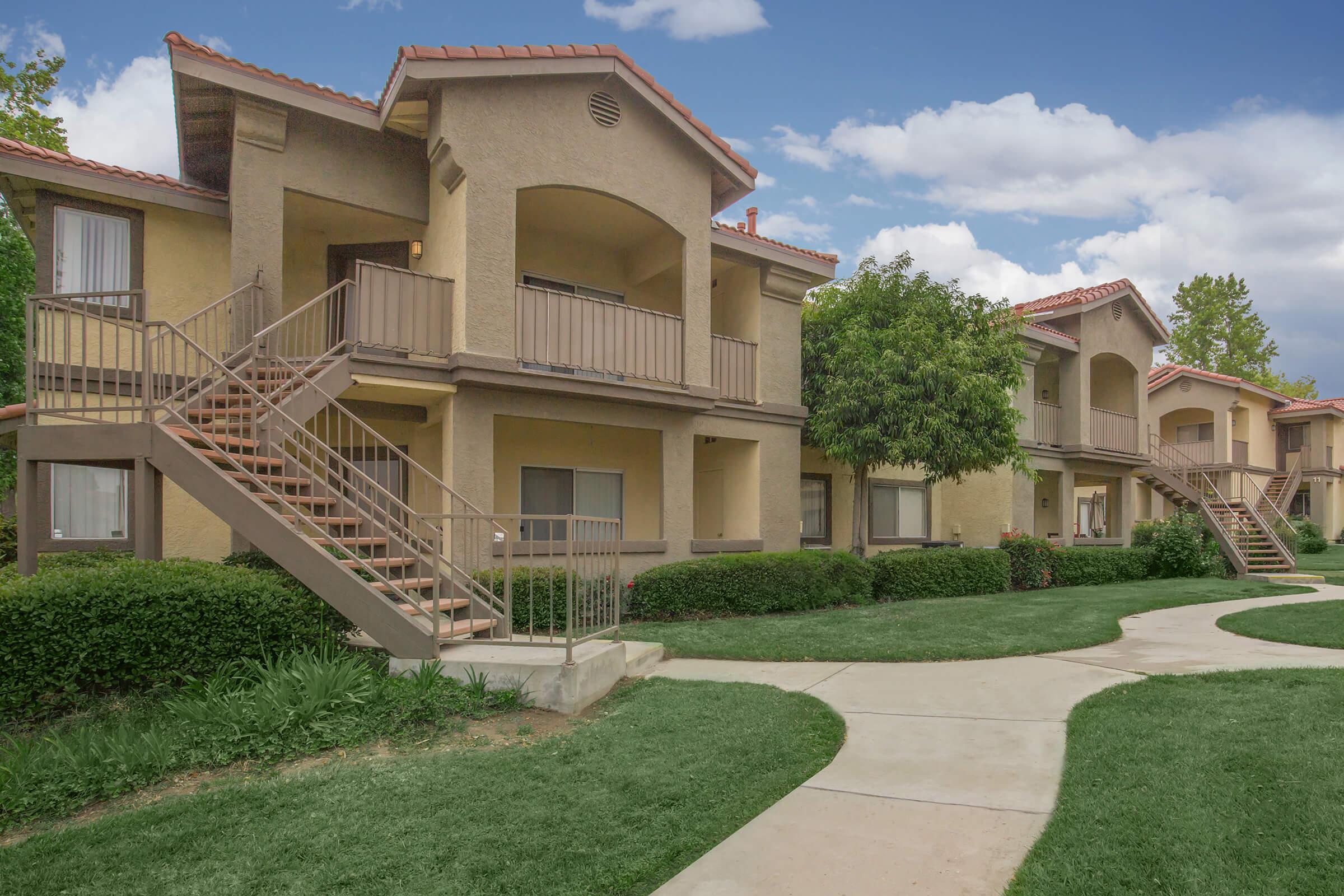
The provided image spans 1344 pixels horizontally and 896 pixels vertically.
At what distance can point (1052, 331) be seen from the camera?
865 inches

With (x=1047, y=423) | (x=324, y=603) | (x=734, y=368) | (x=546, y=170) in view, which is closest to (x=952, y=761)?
(x=324, y=603)

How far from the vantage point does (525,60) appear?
1201cm

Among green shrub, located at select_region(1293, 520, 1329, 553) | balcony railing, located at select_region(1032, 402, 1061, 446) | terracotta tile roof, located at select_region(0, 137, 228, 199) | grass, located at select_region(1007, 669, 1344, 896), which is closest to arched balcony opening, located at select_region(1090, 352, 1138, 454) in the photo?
A: balcony railing, located at select_region(1032, 402, 1061, 446)

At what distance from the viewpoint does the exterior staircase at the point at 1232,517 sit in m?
21.1

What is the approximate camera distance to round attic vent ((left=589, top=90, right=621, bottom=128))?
13.1 m

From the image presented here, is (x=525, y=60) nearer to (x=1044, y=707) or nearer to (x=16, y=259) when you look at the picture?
(x=1044, y=707)

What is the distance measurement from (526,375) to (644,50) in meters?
7.00

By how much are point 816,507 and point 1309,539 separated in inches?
920

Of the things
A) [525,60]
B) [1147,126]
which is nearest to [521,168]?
[525,60]

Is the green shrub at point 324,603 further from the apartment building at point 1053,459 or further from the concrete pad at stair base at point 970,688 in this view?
the apartment building at point 1053,459

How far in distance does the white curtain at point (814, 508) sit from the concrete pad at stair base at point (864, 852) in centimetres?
1430

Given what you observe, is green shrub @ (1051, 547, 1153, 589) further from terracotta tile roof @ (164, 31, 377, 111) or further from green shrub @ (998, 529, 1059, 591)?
terracotta tile roof @ (164, 31, 377, 111)

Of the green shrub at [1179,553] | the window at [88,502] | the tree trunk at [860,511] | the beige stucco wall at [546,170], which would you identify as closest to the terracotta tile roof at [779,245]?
the beige stucco wall at [546,170]

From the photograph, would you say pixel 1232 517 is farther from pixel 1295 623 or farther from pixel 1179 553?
→ pixel 1295 623
